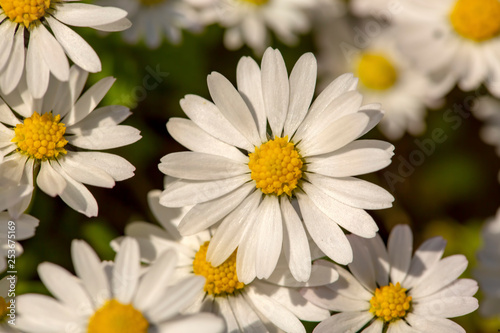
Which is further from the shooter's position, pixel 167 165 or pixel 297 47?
pixel 297 47

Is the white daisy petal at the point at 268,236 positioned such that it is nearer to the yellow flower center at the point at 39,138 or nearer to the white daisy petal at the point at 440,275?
the white daisy petal at the point at 440,275

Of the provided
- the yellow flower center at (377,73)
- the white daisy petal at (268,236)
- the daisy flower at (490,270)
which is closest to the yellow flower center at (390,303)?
the white daisy petal at (268,236)

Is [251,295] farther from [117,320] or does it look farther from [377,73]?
[377,73]

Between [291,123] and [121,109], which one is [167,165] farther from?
[291,123]

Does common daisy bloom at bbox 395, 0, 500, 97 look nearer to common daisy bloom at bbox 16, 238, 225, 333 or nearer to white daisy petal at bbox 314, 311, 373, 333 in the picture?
white daisy petal at bbox 314, 311, 373, 333

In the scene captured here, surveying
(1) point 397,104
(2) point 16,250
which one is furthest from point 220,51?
(2) point 16,250

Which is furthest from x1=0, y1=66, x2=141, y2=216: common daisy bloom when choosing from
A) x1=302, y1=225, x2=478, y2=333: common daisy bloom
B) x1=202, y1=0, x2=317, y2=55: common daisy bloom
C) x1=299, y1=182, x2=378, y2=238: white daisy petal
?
x1=202, y1=0, x2=317, y2=55: common daisy bloom
